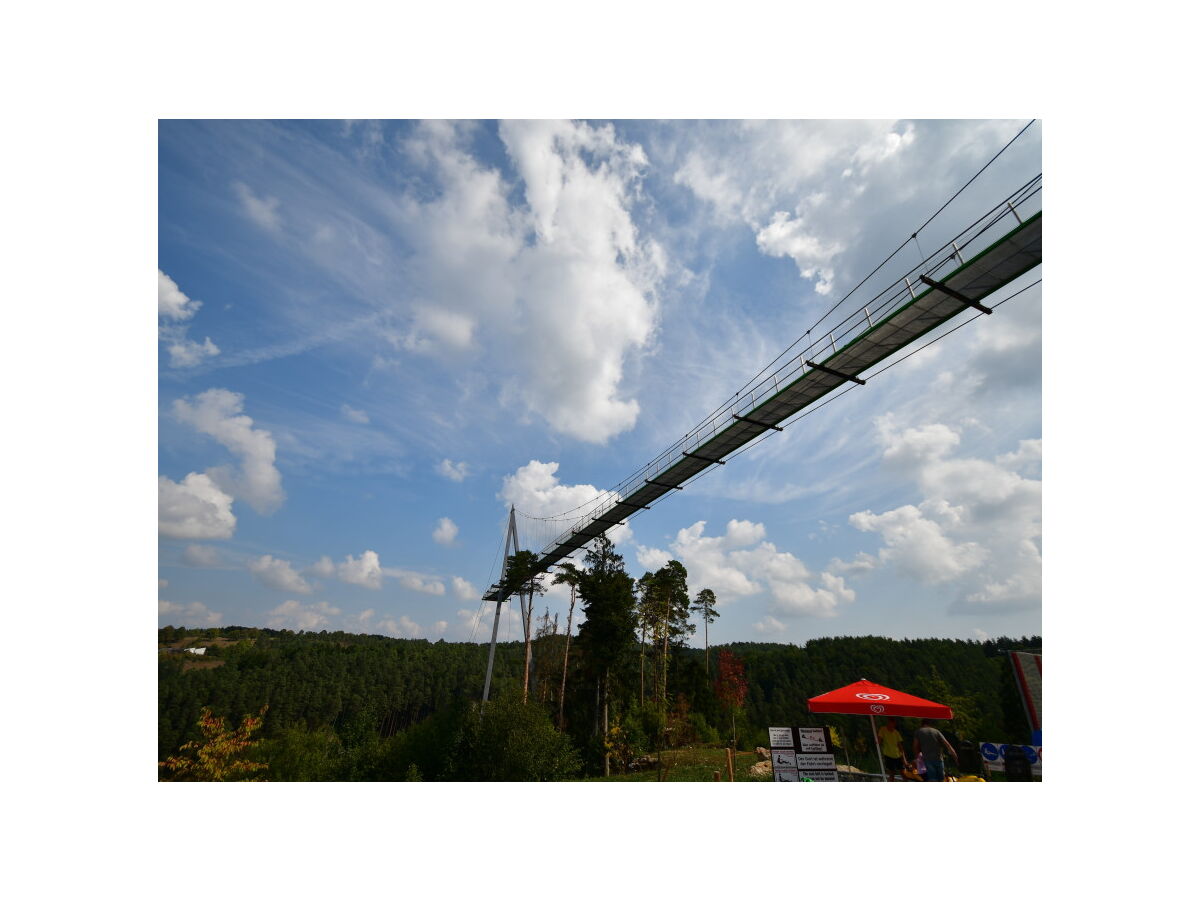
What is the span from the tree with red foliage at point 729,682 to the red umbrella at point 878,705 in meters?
37.8

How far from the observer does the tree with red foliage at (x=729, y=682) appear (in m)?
47.1

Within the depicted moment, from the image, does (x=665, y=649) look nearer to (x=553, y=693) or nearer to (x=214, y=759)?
(x=553, y=693)

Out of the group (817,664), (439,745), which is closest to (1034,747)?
(439,745)

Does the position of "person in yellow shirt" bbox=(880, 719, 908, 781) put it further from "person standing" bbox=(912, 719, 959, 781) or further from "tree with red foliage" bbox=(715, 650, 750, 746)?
"tree with red foliage" bbox=(715, 650, 750, 746)

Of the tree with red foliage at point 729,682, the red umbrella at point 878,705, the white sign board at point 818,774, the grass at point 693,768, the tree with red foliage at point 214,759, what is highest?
the red umbrella at point 878,705

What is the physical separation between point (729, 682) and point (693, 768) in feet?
96.1

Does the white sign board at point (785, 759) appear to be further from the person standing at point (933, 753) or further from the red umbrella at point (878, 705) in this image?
the person standing at point (933, 753)

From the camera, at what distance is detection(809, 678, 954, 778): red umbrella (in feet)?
34.2

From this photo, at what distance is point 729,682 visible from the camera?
4853cm

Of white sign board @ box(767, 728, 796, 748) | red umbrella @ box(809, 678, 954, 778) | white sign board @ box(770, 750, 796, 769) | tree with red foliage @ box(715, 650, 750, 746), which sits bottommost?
tree with red foliage @ box(715, 650, 750, 746)

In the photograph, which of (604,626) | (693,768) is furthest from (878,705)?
(604,626)

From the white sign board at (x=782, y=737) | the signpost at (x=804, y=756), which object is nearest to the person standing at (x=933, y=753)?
the signpost at (x=804, y=756)

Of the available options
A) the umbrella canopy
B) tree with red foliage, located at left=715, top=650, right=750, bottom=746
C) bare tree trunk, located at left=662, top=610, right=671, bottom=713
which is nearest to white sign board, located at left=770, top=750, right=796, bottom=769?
the umbrella canopy

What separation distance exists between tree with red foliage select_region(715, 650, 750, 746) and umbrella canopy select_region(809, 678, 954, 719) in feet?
124
